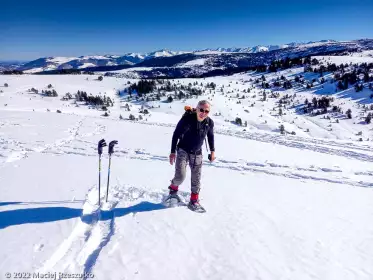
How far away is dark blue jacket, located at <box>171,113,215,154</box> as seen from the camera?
631cm

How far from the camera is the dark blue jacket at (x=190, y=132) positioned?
6.31m

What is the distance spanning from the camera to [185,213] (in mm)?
6531

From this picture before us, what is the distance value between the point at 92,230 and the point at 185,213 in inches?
76.3

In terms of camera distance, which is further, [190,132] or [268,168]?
[268,168]

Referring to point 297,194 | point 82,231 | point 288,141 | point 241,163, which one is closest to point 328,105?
point 288,141

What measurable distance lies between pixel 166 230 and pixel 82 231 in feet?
5.13

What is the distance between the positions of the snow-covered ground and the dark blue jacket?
1415 mm

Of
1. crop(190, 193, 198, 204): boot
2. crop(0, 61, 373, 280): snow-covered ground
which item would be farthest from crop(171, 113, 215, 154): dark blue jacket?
crop(0, 61, 373, 280): snow-covered ground

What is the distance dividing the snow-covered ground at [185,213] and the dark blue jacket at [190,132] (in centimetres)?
142

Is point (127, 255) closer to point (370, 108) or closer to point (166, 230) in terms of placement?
point (166, 230)

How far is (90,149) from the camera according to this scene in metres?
12.7

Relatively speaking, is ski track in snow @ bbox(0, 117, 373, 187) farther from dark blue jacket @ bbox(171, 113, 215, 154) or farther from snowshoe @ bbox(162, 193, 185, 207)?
dark blue jacket @ bbox(171, 113, 215, 154)

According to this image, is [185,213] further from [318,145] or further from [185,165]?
[318,145]

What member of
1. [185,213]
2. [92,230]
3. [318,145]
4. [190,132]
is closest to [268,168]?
[185,213]
